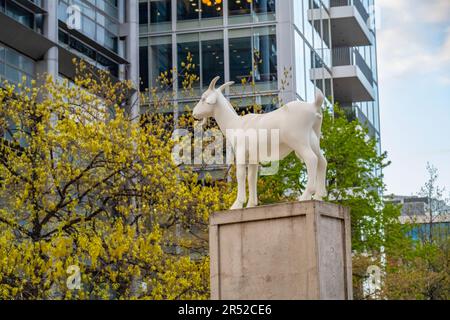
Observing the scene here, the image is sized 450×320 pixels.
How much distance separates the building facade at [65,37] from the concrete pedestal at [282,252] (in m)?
22.4

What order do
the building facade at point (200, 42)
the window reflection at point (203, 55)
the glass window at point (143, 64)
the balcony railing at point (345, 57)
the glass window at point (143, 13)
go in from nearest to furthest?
1. the building facade at point (200, 42)
2. the window reflection at point (203, 55)
3. the glass window at point (143, 64)
4. the glass window at point (143, 13)
5. the balcony railing at point (345, 57)

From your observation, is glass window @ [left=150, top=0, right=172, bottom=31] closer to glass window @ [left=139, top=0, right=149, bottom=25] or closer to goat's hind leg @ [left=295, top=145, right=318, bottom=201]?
glass window @ [left=139, top=0, right=149, bottom=25]

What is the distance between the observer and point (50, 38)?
1585 inches

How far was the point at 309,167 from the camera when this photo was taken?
16.6 m

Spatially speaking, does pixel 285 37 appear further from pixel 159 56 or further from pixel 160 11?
pixel 160 11

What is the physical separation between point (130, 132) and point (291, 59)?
19.3 m

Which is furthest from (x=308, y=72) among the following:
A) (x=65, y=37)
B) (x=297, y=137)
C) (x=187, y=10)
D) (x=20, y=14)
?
(x=297, y=137)

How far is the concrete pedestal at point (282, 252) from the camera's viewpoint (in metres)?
15.6

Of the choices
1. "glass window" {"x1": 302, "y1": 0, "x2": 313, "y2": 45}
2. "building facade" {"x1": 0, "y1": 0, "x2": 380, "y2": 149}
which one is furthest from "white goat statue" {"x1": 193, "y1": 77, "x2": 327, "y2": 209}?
"glass window" {"x1": 302, "y1": 0, "x2": 313, "y2": 45}

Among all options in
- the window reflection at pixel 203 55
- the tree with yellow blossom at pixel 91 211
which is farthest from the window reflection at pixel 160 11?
the tree with yellow blossom at pixel 91 211

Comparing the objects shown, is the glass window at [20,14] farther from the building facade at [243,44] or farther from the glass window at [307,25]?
the glass window at [307,25]

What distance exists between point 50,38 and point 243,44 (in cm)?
1090
